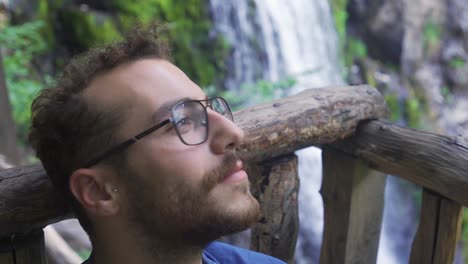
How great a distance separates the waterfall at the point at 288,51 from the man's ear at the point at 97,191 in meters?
5.29

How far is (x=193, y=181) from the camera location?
4.01 ft

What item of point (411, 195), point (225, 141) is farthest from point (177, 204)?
point (411, 195)

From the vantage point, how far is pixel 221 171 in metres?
1.25

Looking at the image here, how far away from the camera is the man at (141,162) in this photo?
1.22m

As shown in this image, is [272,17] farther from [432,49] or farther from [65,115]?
[65,115]

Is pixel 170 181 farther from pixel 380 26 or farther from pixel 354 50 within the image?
pixel 380 26

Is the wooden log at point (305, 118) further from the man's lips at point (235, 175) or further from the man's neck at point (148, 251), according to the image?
the man's neck at point (148, 251)

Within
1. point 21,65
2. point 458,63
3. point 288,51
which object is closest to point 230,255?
point 21,65

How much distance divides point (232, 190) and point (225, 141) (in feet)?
0.37

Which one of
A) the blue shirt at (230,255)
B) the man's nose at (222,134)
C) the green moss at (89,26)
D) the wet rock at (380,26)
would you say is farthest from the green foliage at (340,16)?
the man's nose at (222,134)

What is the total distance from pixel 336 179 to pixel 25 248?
111cm

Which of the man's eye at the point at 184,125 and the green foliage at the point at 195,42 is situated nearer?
the man's eye at the point at 184,125

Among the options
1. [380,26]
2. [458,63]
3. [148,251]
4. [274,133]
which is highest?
[274,133]

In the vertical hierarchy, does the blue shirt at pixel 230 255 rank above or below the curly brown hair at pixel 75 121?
Answer: below
